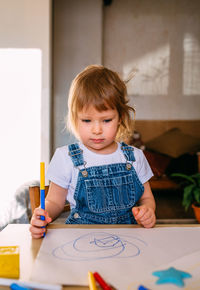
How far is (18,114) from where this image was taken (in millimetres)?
2943

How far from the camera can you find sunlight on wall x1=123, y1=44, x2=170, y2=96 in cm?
416

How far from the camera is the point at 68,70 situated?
159 inches

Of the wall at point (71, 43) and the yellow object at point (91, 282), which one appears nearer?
the yellow object at point (91, 282)

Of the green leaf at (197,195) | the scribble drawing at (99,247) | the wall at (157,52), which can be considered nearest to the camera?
the scribble drawing at (99,247)

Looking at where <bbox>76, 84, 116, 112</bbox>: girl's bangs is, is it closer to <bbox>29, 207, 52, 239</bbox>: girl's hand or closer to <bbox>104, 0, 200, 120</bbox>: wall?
<bbox>29, 207, 52, 239</bbox>: girl's hand

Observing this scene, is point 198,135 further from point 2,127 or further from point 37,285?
point 37,285

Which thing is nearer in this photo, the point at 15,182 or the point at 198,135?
the point at 15,182

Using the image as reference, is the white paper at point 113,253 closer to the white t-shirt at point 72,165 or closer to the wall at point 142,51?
the white t-shirt at point 72,165

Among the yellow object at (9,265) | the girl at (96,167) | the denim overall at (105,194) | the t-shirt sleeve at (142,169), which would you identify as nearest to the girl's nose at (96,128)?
the girl at (96,167)

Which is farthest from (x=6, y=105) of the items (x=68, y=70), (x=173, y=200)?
Answer: (x=173, y=200)

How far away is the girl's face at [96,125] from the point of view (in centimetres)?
96

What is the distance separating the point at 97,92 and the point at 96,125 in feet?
0.35

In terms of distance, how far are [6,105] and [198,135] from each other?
2553 millimetres

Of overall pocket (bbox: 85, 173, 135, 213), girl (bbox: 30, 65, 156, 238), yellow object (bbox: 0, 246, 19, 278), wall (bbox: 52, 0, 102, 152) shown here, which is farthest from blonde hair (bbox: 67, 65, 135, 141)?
wall (bbox: 52, 0, 102, 152)
